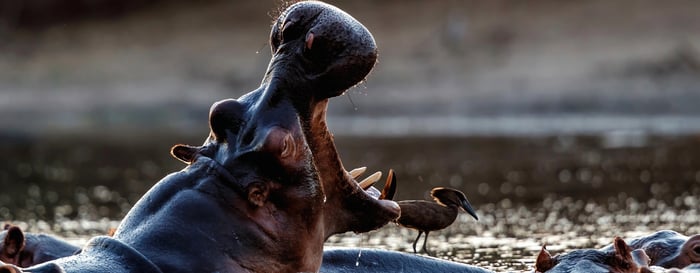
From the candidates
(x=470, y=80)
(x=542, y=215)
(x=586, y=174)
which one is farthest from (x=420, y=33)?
(x=542, y=215)

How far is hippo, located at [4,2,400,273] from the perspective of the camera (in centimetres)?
396

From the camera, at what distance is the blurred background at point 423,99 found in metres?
11.6

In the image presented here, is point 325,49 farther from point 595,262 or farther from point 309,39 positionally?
point 595,262

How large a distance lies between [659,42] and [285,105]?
2089 centimetres

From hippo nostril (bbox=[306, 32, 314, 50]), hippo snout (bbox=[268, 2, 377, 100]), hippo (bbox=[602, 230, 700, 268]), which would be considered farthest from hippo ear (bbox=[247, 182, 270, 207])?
hippo (bbox=[602, 230, 700, 268])

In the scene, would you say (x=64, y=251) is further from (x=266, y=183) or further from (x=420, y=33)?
(x=420, y=33)

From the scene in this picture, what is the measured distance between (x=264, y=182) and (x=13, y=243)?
1549 mm

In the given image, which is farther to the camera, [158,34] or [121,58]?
[158,34]

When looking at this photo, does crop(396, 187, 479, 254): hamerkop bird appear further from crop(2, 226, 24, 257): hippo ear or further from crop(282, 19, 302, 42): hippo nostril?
crop(2, 226, 24, 257): hippo ear

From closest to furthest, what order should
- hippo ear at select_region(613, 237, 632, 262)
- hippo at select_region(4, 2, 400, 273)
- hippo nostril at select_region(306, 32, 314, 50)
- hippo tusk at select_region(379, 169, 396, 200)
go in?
hippo at select_region(4, 2, 400, 273) < hippo nostril at select_region(306, 32, 314, 50) < hippo ear at select_region(613, 237, 632, 262) < hippo tusk at select_region(379, 169, 396, 200)

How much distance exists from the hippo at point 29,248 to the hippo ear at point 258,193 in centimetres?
133

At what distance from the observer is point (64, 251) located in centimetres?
583

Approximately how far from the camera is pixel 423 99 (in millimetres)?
23516

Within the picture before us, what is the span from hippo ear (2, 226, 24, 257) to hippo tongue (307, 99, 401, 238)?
4.34 feet
